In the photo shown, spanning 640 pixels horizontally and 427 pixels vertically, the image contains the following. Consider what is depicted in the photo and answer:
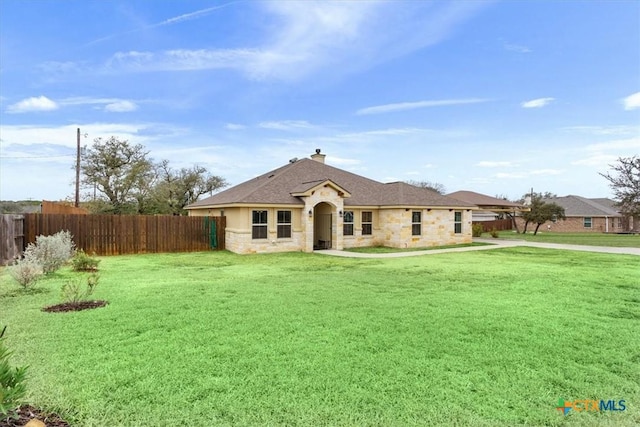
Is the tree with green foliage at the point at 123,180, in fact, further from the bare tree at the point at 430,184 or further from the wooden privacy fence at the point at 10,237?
the bare tree at the point at 430,184

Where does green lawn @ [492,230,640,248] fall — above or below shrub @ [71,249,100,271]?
below

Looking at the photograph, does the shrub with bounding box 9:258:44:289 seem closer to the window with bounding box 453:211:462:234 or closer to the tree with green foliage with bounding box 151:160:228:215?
the window with bounding box 453:211:462:234

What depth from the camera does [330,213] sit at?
65.8ft

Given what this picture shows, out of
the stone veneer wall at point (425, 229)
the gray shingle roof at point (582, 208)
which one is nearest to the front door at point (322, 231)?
the stone veneer wall at point (425, 229)

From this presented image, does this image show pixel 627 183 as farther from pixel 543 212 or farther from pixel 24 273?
pixel 24 273

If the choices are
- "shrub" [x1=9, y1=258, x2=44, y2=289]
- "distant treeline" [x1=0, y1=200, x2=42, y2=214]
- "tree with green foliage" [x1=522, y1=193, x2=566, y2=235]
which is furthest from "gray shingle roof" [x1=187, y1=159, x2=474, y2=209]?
"distant treeline" [x1=0, y1=200, x2=42, y2=214]

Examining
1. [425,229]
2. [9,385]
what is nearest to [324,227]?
[425,229]

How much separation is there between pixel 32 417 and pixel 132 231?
1544 cm

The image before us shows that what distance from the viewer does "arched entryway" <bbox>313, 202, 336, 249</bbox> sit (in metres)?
20.0

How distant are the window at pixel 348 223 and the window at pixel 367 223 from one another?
90 centimetres

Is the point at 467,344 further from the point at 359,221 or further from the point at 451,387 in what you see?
the point at 359,221

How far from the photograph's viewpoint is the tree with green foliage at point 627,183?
28.8 m

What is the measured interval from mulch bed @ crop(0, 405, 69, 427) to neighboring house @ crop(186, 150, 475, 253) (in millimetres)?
13873

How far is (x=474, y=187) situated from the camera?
40.7m
